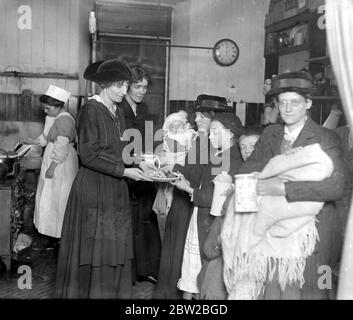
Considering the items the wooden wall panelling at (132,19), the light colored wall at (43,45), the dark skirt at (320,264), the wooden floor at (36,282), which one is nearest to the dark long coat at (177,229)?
the wooden floor at (36,282)

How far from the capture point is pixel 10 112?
4281 mm

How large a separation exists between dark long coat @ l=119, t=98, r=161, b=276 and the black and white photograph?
0.04 feet

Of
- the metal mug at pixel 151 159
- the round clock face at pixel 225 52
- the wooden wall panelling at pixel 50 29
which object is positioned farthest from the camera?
the wooden wall panelling at pixel 50 29

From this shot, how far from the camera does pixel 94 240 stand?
282cm

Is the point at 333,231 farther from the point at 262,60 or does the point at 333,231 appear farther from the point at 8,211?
the point at 8,211

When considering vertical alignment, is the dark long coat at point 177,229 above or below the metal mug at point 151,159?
below

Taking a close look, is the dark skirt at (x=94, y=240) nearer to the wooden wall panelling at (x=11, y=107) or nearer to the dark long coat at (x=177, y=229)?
the dark long coat at (x=177, y=229)

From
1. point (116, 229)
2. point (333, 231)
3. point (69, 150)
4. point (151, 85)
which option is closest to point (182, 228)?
point (116, 229)

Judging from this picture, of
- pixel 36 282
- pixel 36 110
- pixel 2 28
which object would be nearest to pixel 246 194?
pixel 36 282

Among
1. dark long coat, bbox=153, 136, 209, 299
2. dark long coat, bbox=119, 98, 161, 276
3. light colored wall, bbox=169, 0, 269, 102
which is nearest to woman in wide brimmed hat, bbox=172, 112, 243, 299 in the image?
dark long coat, bbox=153, 136, 209, 299

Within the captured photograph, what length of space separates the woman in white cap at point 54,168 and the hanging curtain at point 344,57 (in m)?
2.39

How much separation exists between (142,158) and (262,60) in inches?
44.0

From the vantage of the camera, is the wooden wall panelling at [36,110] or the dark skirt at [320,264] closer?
the dark skirt at [320,264]

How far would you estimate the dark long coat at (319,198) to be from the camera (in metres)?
2.15
